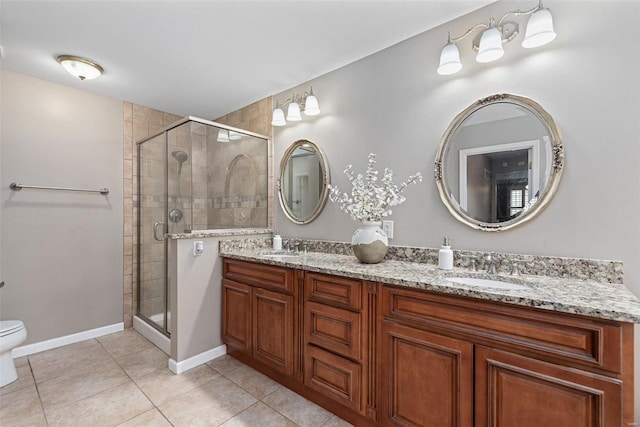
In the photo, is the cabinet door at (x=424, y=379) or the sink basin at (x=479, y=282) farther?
the sink basin at (x=479, y=282)

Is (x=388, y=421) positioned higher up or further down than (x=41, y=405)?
higher up

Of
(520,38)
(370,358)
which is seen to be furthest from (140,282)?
(520,38)

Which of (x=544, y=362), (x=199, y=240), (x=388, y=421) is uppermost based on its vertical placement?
(x=199, y=240)

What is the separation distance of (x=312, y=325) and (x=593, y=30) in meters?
2.13

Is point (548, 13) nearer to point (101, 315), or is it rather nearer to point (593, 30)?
point (593, 30)

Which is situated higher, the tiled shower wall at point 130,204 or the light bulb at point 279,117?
the light bulb at point 279,117

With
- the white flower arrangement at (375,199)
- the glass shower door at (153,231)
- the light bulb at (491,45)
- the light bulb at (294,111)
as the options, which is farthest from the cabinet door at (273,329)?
the light bulb at (491,45)

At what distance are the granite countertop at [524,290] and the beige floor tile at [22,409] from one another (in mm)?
1683

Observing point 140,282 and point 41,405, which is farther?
point 140,282

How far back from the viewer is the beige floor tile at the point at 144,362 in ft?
7.39

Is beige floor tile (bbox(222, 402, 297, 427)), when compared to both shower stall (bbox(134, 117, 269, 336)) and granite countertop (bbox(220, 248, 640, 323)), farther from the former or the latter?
shower stall (bbox(134, 117, 269, 336))

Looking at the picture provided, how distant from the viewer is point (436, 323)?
1318mm

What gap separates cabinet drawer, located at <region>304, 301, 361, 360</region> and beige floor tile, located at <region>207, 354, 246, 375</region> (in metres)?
0.88

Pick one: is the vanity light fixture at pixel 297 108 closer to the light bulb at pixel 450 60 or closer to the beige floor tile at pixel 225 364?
the light bulb at pixel 450 60
